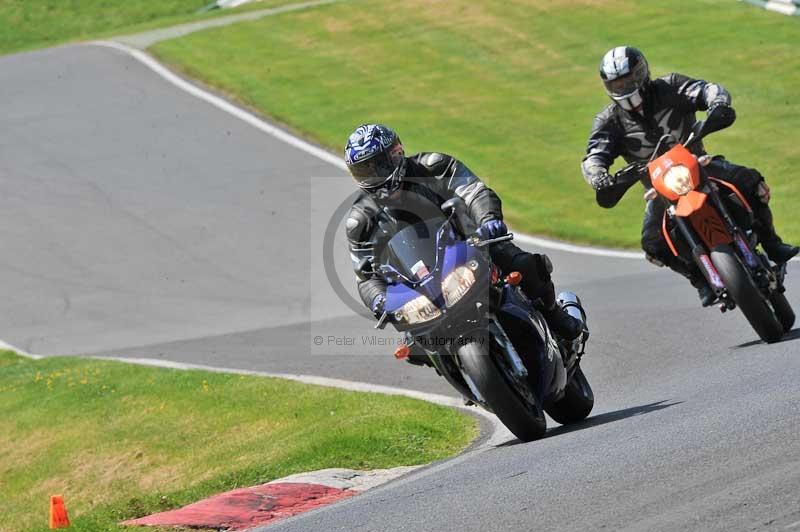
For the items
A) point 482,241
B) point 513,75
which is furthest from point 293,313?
point 513,75

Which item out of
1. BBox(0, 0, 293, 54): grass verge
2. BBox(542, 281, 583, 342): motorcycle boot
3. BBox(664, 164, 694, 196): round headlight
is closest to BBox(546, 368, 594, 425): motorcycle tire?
BBox(542, 281, 583, 342): motorcycle boot

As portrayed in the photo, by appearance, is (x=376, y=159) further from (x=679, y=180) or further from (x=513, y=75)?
(x=513, y=75)

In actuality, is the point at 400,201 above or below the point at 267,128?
below

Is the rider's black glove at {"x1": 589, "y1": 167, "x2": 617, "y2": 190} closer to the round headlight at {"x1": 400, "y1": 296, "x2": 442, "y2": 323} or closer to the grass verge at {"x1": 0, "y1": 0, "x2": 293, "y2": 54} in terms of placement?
the round headlight at {"x1": 400, "y1": 296, "x2": 442, "y2": 323}

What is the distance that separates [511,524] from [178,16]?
116 ft

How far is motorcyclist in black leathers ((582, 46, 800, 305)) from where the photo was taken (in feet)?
33.7

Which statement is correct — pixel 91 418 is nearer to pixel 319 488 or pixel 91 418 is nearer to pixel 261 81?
pixel 319 488

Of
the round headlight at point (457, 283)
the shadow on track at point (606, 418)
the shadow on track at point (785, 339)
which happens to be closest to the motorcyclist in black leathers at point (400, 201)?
the round headlight at point (457, 283)

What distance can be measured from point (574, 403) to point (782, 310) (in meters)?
2.29

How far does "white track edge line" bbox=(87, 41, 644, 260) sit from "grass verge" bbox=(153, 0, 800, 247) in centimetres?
34

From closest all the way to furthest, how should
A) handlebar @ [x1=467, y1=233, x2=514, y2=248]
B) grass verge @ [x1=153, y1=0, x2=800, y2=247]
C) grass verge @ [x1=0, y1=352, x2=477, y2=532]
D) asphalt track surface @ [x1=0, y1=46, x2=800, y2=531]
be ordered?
asphalt track surface @ [x1=0, y1=46, x2=800, y2=531], handlebar @ [x1=467, y1=233, x2=514, y2=248], grass verge @ [x1=0, y1=352, x2=477, y2=532], grass verge @ [x1=153, y1=0, x2=800, y2=247]

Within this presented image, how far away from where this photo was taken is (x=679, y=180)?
32.0 feet

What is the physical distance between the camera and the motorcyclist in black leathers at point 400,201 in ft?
27.1

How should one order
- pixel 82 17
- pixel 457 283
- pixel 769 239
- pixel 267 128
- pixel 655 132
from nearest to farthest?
pixel 457 283, pixel 769 239, pixel 655 132, pixel 267 128, pixel 82 17
